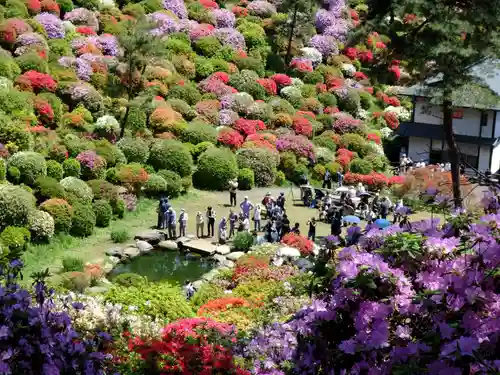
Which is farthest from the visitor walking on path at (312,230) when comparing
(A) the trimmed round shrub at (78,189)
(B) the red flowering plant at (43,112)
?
(B) the red flowering plant at (43,112)

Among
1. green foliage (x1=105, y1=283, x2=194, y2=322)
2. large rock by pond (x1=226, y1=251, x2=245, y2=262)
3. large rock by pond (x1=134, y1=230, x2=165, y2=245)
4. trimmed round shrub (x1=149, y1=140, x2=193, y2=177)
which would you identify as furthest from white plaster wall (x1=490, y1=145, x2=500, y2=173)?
green foliage (x1=105, y1=283, x2=194, y2=322)

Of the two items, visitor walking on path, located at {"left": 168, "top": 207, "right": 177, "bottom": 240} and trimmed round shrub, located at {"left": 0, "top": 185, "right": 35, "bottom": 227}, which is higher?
trimmed round shrub, located at {"left": 0, "top": 185, "right": 35, "bottom": 227}

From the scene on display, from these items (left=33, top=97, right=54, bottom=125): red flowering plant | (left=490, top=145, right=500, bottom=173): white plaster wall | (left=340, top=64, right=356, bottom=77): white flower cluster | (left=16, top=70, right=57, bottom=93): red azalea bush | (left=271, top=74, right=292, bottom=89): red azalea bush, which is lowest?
(left=490, top=145, right=500, bottom=173): white plaster wall

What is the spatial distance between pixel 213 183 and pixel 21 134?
8.65 meters

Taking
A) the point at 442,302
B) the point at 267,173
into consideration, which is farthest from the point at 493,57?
the point at 442,302

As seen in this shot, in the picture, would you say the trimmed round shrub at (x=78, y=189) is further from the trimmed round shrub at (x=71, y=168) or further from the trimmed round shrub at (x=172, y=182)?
the trimmed round shrub at (x=172, y=182)

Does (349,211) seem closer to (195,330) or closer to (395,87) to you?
(195,330)

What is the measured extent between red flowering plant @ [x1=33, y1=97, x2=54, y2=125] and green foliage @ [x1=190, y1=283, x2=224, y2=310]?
1499 cm

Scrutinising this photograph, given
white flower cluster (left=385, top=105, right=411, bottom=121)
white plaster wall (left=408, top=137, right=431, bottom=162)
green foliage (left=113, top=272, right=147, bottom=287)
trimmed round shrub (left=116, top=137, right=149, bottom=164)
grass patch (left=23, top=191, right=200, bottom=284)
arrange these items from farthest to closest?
white flower cluster (left=385, top=105, right=411, bottom=121), white plaster wall (left=408, top=137, right=431, bottom=162), trimmed round shrub (left=116, top=137, right=149, bottom=164), grass patch (left=23, top=191, right=200, bottom=284), green foliage (left=113, top=272, right=147, bottom=287)

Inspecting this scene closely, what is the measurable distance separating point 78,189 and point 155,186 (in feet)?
13.6

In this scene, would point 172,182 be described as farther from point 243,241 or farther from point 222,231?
point 243,241

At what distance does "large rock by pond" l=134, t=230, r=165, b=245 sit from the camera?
2475cm

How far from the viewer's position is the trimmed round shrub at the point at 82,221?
24.4m

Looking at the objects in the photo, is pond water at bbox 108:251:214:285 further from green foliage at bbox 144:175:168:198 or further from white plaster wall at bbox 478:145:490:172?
white plaster wall at bbox 478:145:490:172
